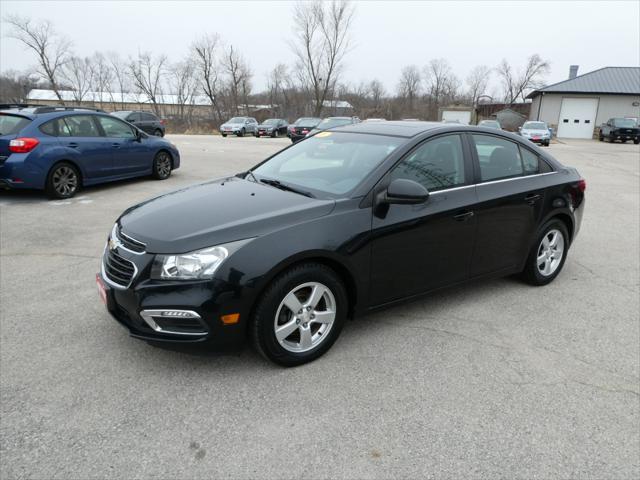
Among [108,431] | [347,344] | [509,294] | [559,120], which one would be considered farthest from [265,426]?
[559,120]

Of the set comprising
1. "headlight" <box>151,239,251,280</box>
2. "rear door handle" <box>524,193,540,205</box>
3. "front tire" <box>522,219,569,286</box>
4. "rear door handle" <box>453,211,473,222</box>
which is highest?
"rear door handle" <box>524,193,540,205</box>

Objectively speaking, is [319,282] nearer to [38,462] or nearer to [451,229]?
[451,229]

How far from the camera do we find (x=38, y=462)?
2.28 meters

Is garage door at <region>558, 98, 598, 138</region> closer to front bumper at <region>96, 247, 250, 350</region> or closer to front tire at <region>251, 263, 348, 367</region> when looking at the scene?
front tire at <region>251, 263, 348, 367</region>

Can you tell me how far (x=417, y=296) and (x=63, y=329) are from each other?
2753 millimetres

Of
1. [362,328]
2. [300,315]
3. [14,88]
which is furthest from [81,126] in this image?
[14,88]

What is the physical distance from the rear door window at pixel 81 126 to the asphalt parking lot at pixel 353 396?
16.2ft

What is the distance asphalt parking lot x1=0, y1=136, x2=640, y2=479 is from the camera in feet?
7.63

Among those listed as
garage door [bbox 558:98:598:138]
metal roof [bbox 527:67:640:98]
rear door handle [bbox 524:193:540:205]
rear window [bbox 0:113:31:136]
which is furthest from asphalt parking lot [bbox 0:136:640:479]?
metal roof [bbox 527:67:640:98]

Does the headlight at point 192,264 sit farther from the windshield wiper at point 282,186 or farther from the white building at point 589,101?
the white building at point 589,101

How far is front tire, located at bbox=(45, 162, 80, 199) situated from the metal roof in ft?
132

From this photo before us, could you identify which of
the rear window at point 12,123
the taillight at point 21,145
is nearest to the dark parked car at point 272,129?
the rear window at point 12,123

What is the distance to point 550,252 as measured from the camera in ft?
15.3

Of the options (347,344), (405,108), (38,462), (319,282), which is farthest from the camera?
(405,108)
